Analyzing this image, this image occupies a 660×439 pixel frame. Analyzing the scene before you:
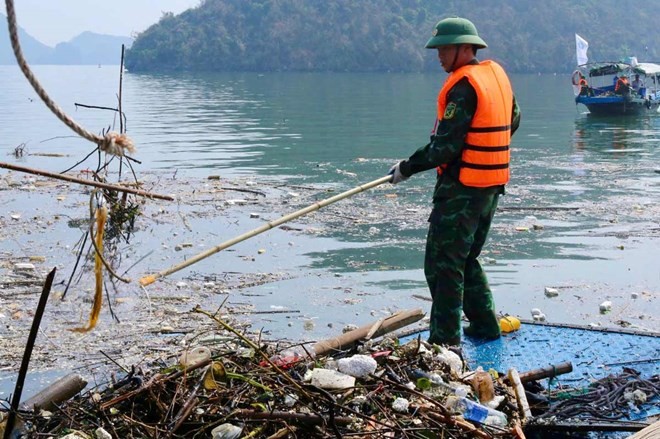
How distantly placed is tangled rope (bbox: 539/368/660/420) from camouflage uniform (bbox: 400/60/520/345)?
0.99 m

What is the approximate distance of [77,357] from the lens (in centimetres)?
612

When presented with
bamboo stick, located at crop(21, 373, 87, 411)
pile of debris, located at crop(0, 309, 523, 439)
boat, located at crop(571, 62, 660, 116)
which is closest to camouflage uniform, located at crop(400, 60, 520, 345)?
pile of debris, located at crop(0, 309, 523, 439)

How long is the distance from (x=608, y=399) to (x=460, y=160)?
164 centimetres

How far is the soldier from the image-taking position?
17.0 feet

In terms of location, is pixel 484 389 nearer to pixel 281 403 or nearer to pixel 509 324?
pixel 281 403

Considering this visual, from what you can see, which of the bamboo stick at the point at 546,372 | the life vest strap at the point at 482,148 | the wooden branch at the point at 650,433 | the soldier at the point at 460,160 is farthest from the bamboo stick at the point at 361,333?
the wooden branch at the point at 650,433

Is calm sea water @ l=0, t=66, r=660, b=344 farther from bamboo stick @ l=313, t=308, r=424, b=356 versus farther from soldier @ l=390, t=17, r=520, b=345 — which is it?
soldier @ l=390, t=17, r=520, b=345

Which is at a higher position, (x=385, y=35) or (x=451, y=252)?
(x=385, y=35)

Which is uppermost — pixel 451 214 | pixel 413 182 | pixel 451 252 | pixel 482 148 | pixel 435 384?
pixel 482 148

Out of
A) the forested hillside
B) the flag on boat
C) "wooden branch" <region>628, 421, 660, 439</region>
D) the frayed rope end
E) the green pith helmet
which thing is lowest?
"wooden branch" <region>628, 421, 660, 439</region>

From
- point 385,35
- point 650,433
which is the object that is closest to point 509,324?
point 650,433

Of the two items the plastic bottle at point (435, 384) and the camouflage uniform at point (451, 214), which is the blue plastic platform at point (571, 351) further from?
the plastic bottle at point (435, 384)

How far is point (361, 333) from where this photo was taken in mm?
5195

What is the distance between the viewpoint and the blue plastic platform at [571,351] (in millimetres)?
5215
